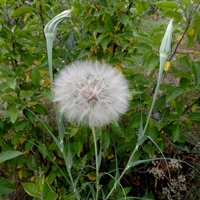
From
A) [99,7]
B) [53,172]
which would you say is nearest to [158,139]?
[53,172]

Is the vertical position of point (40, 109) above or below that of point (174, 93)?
below

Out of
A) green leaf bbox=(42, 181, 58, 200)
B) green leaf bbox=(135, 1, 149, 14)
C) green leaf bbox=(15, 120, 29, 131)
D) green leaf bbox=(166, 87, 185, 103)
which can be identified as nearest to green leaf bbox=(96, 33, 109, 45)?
green leaf bbox=(135, 1, 149, 14)

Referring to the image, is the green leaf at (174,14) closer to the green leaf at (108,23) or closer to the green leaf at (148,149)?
the green leaf at (108,23)

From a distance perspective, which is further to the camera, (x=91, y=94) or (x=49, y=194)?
(x=49, y=194)

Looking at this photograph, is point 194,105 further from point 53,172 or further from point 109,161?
point 53,172

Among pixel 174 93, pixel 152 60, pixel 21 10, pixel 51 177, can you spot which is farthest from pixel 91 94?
pixel 51 177

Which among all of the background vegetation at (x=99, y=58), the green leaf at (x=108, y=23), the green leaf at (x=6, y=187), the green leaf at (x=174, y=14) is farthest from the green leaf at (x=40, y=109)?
the green leaf at (x=174, y=14)

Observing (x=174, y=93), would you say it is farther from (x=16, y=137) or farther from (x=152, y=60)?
(x=16, y=137)

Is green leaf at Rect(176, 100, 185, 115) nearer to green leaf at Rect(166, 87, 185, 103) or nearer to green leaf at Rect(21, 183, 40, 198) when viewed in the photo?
green leaf at Rect(166, 87, 185, 103)
